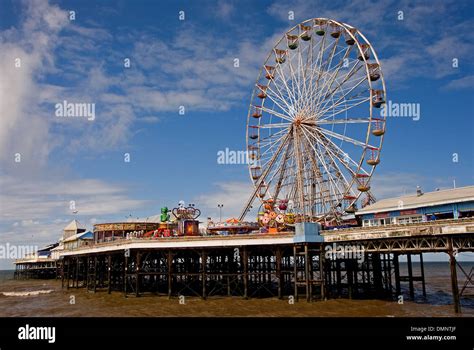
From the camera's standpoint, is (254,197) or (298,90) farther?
(254,197)

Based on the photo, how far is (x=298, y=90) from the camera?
53.4 metres

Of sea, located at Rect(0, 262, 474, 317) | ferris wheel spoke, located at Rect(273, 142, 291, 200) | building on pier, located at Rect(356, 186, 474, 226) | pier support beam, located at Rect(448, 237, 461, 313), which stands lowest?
sea, located at Rect(0, 262, 474, 317)

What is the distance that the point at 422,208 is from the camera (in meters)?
37.9

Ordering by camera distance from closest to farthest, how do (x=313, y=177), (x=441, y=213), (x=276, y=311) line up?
(x=276, y=311) < (x=441, y=213) < (x=313, y=177)

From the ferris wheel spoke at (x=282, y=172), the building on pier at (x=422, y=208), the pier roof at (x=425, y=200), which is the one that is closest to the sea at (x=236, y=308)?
the building on pier at (x=422, y=208)

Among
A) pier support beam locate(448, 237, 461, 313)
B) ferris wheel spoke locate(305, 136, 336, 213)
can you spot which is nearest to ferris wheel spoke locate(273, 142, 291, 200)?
ferris wheel spoke locate(305, 136, 336, 213)

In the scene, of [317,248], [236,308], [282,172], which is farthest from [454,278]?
[282,172]

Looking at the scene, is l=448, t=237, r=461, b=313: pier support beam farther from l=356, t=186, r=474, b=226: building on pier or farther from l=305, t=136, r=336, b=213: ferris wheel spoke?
l=305, t=136, r=336, b=213: ferris wheel spoke

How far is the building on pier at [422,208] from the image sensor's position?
34250 mm

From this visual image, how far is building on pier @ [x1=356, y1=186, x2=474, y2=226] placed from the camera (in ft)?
112

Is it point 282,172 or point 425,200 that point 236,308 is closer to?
point 425,200
